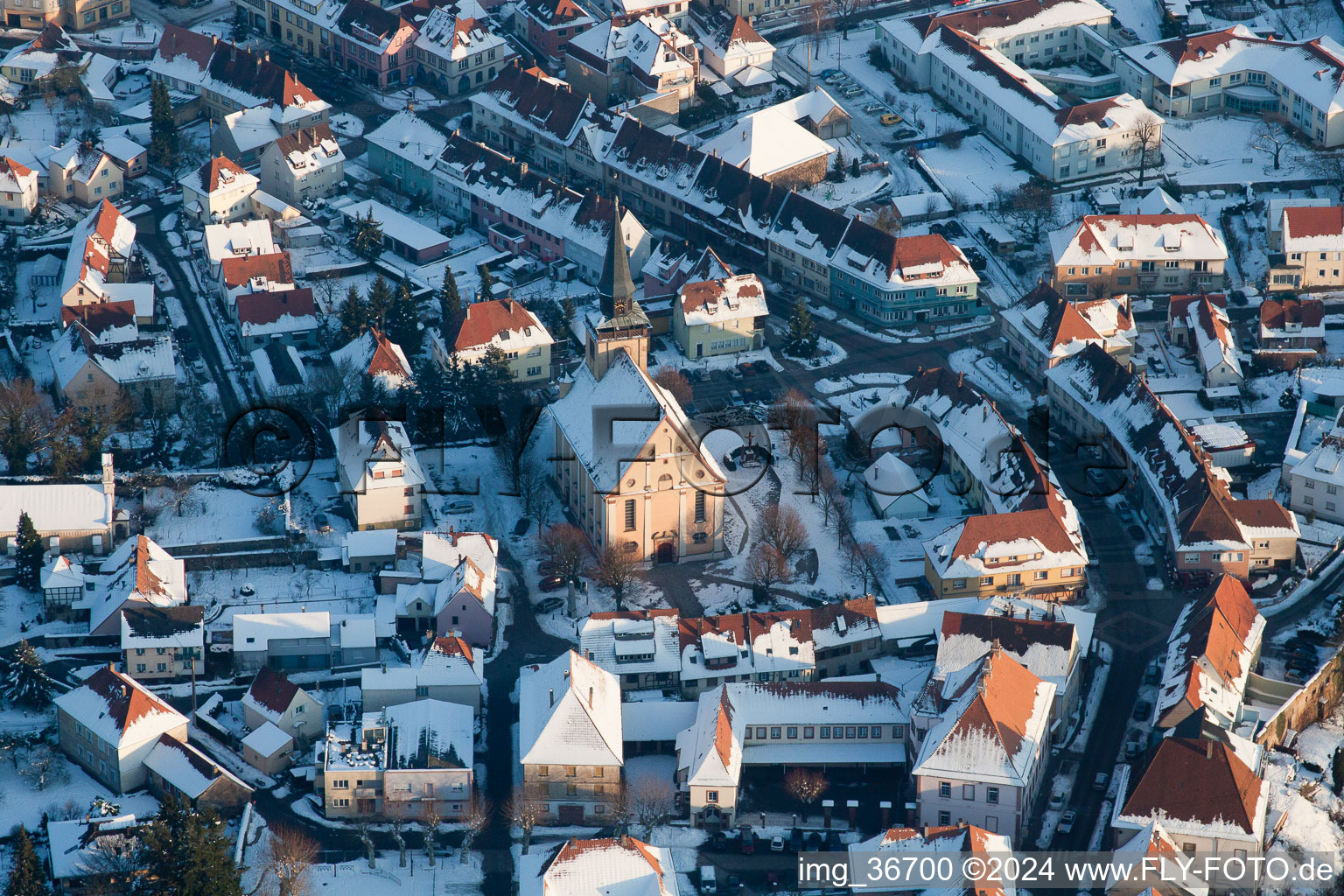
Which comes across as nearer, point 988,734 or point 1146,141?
point 988,734

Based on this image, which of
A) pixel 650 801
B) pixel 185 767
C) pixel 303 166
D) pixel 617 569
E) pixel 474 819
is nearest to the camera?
pixel 474 819

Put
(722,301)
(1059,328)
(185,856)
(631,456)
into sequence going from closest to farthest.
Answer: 1. (185,856)
2. (631,456)
3. (1059,328)
4. (722,301)

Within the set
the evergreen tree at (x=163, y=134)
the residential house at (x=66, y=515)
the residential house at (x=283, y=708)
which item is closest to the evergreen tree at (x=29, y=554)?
the residential house at (x=66, y=515)

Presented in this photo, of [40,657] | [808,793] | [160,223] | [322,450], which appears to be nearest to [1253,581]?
[808,793]

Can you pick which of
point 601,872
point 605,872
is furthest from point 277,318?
point 605,872

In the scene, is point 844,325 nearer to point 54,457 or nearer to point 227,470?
point 227,470

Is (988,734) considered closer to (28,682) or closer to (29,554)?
(28,682)
